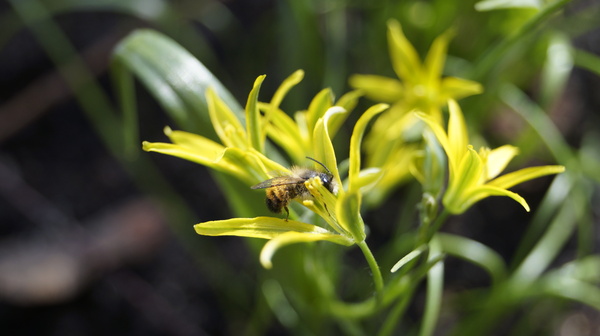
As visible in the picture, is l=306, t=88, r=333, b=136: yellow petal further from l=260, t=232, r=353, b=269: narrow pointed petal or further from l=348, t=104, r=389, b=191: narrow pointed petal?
l=260, t=232, r=353, b=269: narrow pointed petal

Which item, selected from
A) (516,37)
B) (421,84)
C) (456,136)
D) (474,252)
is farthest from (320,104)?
(474,252)

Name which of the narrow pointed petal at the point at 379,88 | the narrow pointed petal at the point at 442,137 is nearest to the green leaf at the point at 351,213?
the narrow pointed petal at the point at 442,137

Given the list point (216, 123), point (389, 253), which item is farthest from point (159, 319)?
point (216, 123)

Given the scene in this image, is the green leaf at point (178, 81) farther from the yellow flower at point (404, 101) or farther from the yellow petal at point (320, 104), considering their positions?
the yellow flower at point (404, 101)

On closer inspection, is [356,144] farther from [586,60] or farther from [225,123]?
[586,60]

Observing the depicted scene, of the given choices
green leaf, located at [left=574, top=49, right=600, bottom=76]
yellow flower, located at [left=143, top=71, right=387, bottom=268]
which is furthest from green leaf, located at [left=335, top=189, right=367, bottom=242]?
green leaf, located at [left=574, top=49, right=600, bottom=76]

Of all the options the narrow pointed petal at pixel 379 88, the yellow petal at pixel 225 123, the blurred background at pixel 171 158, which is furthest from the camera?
the blurred background at pixel 171 158
